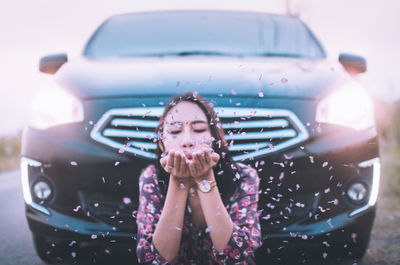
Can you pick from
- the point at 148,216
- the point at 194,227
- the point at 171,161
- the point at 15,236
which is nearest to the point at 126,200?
the point at 148,216

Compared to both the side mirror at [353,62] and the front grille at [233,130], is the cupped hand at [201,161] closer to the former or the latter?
the front grille at [233,130]

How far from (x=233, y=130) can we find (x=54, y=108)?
962 millimetres

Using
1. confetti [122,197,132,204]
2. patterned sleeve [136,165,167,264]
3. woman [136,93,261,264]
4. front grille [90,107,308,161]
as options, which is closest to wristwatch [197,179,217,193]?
woman [136,93,261,264]

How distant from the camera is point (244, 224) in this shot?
2.19 meters

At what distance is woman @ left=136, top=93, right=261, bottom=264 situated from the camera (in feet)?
6.42

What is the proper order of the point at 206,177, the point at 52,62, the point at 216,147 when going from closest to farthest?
the point at 206,177 → the point at 216,147 → the point at 52,62

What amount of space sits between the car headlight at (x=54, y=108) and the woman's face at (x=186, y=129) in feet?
2.08

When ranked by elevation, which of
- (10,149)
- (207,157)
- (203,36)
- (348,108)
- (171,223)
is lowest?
(10,149)

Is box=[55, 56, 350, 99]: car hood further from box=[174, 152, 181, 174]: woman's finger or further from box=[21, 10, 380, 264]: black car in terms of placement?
Result: box=[174, 152, 181, 174]: woman's finger

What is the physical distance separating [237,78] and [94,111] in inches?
30.1

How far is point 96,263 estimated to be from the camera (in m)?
2.96

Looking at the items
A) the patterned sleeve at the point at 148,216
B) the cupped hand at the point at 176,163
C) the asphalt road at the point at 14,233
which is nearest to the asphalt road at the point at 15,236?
the asphalt road at the point at 14,233

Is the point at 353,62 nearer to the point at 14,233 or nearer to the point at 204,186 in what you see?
the point at 204,186

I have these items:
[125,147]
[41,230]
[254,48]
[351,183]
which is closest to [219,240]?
[125,147]
